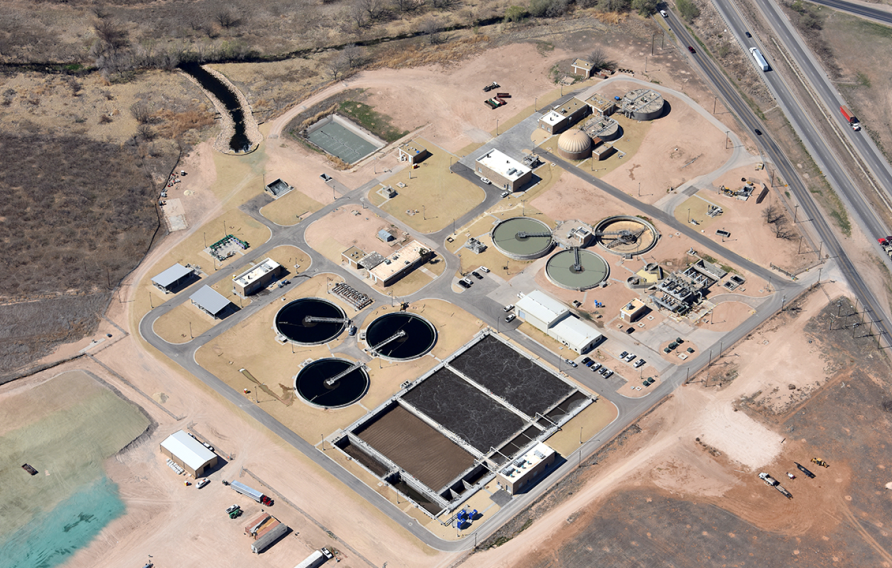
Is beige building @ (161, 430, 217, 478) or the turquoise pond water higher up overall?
the turquoise pond water

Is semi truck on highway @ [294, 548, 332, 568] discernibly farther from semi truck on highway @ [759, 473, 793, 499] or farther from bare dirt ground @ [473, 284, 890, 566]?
semi truck on highway @ [759, 473, 793, 499]

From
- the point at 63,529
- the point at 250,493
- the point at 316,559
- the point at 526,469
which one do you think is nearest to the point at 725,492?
the point at 526,469

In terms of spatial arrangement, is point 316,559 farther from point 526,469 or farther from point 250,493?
point 526,469

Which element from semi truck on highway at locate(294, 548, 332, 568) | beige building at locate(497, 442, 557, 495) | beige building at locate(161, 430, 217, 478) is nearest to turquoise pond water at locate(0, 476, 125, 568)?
beige building at locate(161, 430, 217, 478)

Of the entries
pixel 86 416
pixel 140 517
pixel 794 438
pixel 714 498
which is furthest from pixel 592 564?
pixel 86 416

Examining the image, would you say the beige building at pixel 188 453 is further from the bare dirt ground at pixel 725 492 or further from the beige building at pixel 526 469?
the beige building at pixel 526 469

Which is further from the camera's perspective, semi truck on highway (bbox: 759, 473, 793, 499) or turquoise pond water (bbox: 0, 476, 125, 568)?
semi truck on highway (bbox: 759, 473, 793, 499)

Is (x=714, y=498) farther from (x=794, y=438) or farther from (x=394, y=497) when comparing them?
(x=394, y=497)
